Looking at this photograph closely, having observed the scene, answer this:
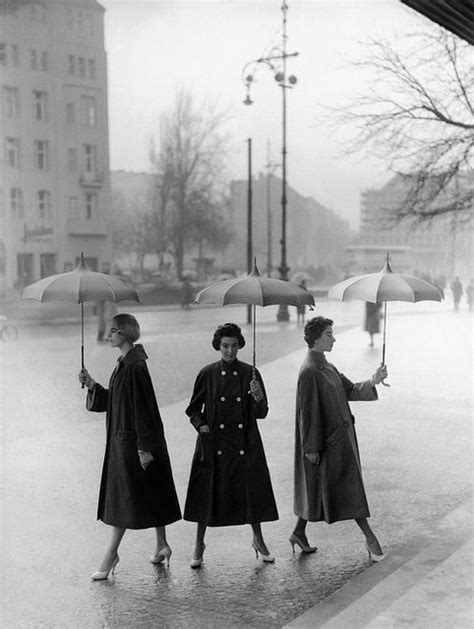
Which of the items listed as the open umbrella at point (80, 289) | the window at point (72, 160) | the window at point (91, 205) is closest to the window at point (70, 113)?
the window at point (72, 160)

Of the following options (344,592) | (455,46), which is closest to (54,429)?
(344,592)

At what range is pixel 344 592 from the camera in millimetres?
4406

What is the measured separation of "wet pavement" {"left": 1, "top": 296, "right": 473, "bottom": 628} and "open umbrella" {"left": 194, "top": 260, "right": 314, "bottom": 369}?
1.48m

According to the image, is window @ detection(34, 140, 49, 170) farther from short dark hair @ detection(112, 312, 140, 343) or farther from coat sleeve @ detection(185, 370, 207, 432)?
coat sleeve @ detection(185, 370, 207, 432)

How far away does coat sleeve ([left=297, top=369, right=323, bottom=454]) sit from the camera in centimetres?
482

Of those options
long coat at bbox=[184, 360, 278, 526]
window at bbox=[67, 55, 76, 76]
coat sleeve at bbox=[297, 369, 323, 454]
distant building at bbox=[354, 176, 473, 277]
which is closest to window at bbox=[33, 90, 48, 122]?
window at bbox=[67, 55, 76, 76]

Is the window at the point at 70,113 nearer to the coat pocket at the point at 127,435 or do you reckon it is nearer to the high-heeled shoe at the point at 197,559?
the coat pocket at the point at 127,435

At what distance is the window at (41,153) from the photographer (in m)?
8.64

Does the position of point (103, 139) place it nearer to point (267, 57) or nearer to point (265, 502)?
point (267, 57)

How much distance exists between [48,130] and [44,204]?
88 cm

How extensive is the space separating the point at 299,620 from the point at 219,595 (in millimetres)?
577

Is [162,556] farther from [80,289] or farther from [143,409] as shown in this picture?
[80,289]

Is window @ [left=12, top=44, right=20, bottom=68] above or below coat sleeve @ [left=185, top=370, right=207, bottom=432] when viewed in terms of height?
above

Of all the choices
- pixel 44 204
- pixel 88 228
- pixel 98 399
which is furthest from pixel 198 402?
pixel 88 228
